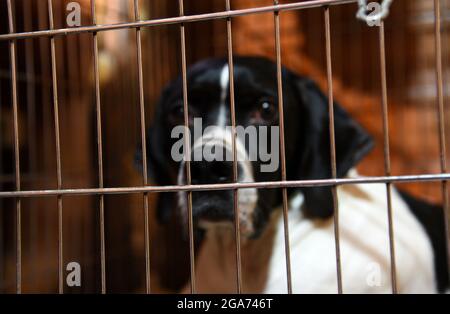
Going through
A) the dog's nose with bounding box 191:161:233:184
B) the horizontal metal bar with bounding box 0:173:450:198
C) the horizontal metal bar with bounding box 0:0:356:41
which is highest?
the horizontal metal bar with bounding box 0:0:356:41

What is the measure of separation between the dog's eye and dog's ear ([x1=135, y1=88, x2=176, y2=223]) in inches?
10.6

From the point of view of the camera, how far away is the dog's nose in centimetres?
91

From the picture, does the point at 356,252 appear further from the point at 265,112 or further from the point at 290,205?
the point at 265,112

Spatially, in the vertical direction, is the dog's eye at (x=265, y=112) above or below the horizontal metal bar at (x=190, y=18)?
below

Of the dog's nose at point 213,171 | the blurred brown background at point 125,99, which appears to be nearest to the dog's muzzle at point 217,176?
the dog's nose at point 213,171

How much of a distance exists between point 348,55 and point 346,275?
1.28 meters

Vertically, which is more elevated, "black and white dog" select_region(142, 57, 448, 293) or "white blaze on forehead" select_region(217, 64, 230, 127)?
"white blaze on forehead" select_region(217, 64, 230, 127)

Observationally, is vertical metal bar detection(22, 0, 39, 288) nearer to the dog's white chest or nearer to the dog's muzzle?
the dog's muzzle

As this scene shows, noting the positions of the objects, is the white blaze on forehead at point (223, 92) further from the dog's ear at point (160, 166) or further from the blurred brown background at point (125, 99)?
the blurred brown background at point (125, 99)

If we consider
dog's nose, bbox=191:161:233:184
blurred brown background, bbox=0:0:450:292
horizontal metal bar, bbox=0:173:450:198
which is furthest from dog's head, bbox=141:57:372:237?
blurred brown background, bbox=0:0:450:292

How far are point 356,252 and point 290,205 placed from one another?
0.20 m

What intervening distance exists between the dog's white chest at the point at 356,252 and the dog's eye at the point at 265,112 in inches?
8.8

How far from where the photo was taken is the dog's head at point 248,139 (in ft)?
3.19
